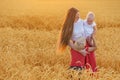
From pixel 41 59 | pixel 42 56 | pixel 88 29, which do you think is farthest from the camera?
pixel 42 56

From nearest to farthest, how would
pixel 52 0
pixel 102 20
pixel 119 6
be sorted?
pixel 102 20, pixel 119 6, pixel 52 0

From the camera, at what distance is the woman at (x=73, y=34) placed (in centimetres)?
794

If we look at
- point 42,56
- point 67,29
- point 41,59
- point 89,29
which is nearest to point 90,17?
point 89,29

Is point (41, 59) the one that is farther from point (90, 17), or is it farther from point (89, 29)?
point (90, 17)

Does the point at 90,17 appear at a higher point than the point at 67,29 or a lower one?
higher

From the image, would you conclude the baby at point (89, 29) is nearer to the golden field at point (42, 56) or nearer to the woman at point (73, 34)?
the woman at point (73, 34)

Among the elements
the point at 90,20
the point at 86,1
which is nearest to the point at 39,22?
the point at 90,20

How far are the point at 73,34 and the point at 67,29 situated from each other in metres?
0.14

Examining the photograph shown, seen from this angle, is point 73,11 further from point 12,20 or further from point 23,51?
point 12,20

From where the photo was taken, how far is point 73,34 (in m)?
7.98

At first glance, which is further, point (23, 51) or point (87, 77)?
point (23, 51)

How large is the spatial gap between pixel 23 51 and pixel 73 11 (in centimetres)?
278

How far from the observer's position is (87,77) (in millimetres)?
6930

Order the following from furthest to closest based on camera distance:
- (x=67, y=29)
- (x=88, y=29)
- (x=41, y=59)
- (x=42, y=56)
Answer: (x=42, y=56), (x=41, y=59), (x=88, y=29), (x=67, y=29)
